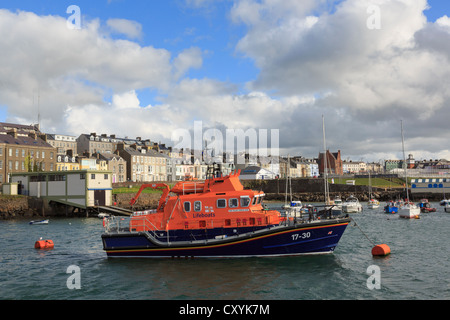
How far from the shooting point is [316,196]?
91.2 meters

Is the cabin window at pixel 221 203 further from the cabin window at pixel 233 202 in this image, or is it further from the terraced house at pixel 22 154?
the terraced house at pixel 22 154

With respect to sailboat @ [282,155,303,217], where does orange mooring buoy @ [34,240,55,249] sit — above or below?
below

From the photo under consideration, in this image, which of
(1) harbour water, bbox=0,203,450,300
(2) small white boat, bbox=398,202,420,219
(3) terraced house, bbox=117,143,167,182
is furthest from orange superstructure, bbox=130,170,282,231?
(3) terraced house, bbox=117,143,167,182

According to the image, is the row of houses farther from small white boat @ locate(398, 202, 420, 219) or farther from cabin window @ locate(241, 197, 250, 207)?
cabin window @ locate(241, 197, 250, 207)

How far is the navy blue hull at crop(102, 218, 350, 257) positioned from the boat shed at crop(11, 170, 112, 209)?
3276 centimetres

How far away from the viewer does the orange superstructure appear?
19828 mm

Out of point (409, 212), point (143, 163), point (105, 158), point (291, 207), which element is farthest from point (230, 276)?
point (143, 163)

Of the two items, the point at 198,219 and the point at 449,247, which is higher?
the point at 198,219

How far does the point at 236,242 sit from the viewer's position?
1917 cm

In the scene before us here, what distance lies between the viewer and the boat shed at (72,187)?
50750 millimetres

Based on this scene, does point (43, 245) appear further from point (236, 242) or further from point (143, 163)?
point (143, 163)
